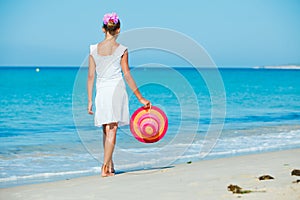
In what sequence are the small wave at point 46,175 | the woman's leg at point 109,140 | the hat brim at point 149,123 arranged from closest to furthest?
1. the woman's leg at point 109,140
2. the hat brim at point 149,123
3. the small wave at point 46,175

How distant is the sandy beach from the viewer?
16.8 feet

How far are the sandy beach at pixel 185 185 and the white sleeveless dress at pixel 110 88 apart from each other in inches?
29.2

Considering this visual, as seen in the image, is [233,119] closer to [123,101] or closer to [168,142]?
[168,142]

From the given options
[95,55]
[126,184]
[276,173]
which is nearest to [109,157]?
[126,184]

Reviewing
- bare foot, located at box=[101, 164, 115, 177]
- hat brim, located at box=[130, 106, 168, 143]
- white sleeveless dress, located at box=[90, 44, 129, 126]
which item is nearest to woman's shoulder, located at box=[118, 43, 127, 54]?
white sleeveless dress, located at box=[90, 44, 129, 126]

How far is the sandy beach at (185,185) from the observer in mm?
5133

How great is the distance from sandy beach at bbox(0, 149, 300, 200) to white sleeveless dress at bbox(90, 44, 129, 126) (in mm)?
742

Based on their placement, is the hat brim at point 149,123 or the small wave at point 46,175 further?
the small wave at point 46,175

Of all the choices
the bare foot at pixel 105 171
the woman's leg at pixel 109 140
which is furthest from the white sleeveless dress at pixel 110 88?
the bare foot at pixel 105 171

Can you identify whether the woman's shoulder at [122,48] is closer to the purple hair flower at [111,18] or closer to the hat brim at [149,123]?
the purple hair flower at [111,18]

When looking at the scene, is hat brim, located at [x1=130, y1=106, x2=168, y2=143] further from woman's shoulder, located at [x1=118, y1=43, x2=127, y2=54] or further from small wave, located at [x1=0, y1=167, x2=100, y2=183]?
small wave, located at [x1=0, y1=167, x2=100, y2=183]

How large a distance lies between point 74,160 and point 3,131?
19.7ft

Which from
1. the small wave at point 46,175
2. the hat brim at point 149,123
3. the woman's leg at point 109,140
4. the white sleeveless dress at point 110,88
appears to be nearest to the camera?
the white sleeveless dress at point 110,88

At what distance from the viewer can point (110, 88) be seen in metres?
6.20
